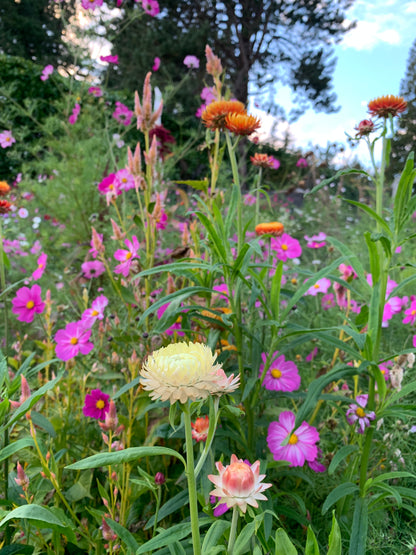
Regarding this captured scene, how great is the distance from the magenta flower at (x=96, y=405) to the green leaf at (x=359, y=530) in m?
0.60

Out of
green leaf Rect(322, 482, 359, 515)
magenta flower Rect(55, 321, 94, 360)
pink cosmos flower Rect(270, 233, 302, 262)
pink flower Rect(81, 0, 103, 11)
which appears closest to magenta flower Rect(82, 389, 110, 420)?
magenta flower Rect(55, 321, 94, 360)

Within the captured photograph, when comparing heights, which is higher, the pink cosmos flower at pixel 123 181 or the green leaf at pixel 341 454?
the pink cosmos flower at pixel 123 181

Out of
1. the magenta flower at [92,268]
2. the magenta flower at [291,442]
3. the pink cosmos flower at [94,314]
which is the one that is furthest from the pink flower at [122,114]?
the magenta flower at [291,442]

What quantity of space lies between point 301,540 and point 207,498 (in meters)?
0.44

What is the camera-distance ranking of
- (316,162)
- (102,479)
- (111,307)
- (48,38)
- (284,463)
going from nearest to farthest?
(284,463) → (102,479) → (111,307) → (316,162) → (48,38)

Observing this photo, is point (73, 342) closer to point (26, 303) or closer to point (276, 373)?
point (26, 303)

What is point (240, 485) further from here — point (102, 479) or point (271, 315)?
point (102, 479)

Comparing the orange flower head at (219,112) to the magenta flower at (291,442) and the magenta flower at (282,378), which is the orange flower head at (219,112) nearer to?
the magenta flower at (282,378)

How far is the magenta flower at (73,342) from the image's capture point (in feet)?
4.37

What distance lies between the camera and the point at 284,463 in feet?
3.22

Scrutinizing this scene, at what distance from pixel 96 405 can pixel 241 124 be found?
786 mm

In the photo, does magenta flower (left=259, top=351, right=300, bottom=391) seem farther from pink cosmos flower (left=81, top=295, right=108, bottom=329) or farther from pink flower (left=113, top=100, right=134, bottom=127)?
pink flower (left=113, top=100, right=134, bottom=127)

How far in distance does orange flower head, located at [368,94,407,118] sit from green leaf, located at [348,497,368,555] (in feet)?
2.98

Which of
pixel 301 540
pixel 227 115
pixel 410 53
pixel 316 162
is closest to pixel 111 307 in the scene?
pixel 227 115
